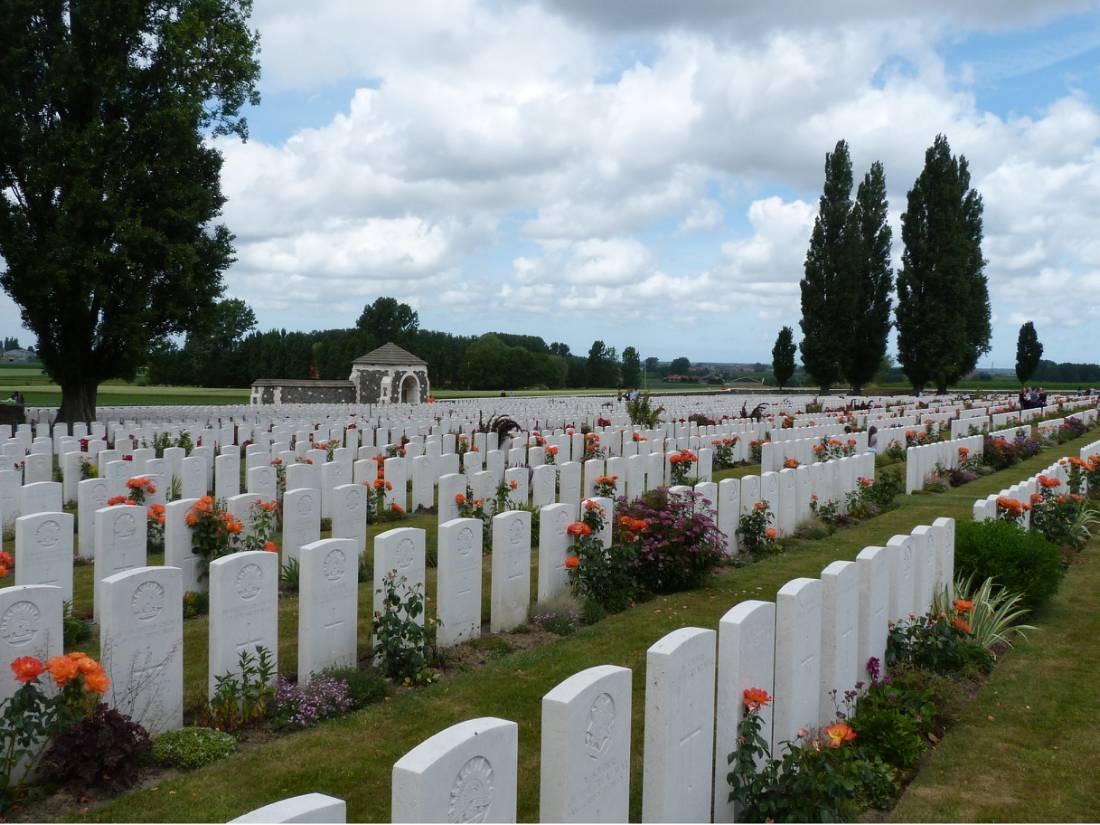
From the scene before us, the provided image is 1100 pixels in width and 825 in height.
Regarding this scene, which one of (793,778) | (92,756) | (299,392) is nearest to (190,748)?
(92,756)

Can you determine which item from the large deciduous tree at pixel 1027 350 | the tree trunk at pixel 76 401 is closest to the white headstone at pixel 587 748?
the tree trunk at pixel 76 401

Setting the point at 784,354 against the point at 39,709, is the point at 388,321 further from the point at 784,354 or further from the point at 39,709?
the point at 39,709

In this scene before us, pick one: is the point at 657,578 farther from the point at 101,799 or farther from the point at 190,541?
the point at 101,799

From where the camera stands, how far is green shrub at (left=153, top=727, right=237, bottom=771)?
4.72 m

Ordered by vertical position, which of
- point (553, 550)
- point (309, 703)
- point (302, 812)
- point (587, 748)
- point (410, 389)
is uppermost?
point (410, 389)

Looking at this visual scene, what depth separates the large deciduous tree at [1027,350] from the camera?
222 ft

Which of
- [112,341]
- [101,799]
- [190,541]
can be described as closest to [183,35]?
[112,341]

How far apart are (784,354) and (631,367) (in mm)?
41535

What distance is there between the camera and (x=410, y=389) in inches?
1908

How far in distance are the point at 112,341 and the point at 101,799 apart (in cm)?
2375

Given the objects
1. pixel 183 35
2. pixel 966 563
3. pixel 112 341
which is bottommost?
pixel 966 563

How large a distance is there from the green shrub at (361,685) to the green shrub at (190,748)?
827mm

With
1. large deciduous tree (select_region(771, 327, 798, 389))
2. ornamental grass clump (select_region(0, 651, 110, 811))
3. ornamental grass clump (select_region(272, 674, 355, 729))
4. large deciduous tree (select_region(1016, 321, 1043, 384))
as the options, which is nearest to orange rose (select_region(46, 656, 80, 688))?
ornamental grass clump (select_region(0, 651, 110, 811))

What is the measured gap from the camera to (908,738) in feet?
16.1
